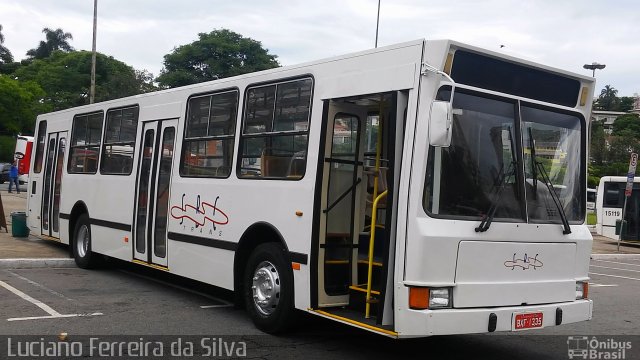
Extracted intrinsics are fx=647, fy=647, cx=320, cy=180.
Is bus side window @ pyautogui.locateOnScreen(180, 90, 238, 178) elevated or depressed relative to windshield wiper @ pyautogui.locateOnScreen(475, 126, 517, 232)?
elevated

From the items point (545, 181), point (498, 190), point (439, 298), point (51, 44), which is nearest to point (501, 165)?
point (498, 190)

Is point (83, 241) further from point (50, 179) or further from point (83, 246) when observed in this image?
point (50, 179)

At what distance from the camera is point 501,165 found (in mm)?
6027

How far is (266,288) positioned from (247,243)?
682 mm

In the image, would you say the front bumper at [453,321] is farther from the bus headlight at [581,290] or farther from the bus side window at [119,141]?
the bus side window at [119,141]

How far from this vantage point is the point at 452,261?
5594 millimetres

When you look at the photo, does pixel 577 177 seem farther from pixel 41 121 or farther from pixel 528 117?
pixel 41 121

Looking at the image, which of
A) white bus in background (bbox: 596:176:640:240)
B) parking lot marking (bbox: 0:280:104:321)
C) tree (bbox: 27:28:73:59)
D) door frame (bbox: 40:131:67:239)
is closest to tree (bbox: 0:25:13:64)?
tree (bbox: 27:28:73:59)

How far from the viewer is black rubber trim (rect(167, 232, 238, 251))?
26.0 feet

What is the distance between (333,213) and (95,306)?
3716mm

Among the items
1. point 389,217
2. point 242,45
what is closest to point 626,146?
point 242,45

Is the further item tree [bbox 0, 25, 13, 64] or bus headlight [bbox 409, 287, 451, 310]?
tree [bbox 0, 25, 13, 64]

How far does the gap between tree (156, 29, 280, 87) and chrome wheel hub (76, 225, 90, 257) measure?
155ft

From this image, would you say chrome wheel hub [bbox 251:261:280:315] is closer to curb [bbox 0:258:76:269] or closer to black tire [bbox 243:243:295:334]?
black tire [bbox 243:243:295:334]
